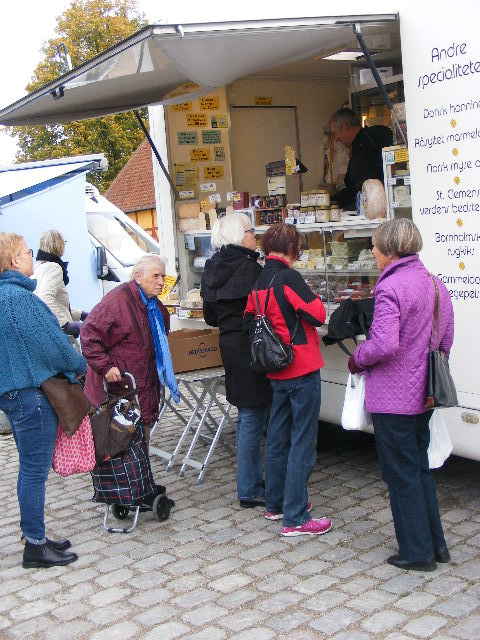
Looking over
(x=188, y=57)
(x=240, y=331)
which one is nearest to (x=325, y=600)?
(x=240, y=331)

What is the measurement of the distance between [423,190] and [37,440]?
2.42 meters

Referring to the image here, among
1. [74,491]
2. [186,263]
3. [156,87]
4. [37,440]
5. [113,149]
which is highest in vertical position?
[113,149]

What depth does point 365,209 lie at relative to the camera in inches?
202

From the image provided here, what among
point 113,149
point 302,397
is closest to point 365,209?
point 302,397

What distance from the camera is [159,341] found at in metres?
5.02

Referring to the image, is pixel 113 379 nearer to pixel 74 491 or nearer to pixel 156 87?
pixel 74 491

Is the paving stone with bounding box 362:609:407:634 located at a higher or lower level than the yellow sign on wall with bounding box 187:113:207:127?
lower

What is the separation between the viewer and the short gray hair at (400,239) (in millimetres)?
3805

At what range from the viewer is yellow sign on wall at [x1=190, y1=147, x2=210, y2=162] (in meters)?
6.98

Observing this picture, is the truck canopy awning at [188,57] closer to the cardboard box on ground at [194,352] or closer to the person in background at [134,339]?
the person in background at [134,339]

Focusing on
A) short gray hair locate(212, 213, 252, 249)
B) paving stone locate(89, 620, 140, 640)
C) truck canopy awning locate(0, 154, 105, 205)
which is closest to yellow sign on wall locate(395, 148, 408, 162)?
short gray hair locate(212, 213, 252, 249)

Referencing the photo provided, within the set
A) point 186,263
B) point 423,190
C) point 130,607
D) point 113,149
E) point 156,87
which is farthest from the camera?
point 113,149

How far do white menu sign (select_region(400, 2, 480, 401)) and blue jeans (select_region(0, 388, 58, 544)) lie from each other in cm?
215

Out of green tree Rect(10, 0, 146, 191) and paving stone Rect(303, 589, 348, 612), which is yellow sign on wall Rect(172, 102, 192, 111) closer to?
paving stone Rect(303, 589, 348, 612)
